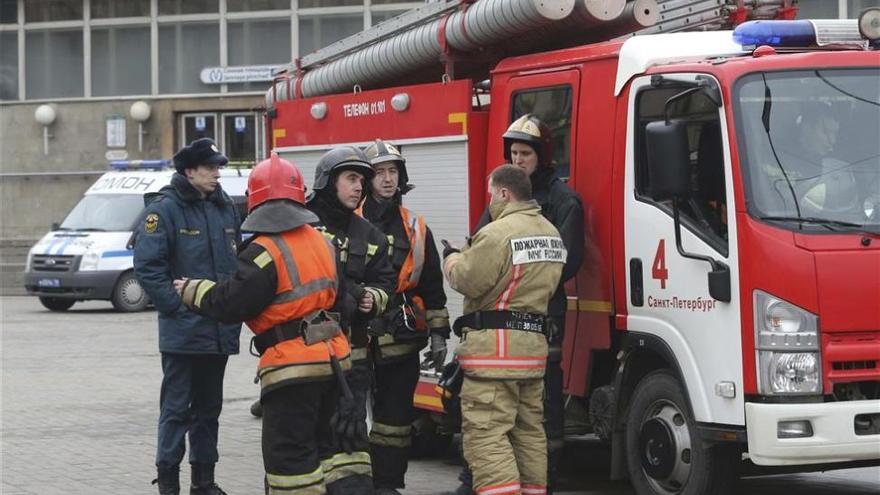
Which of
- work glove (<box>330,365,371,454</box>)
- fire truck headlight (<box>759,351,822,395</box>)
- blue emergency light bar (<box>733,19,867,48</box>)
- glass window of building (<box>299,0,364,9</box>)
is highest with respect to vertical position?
glass window of building (<box>299,0,364,9</box>)

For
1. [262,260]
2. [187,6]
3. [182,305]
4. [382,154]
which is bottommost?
[182,305]

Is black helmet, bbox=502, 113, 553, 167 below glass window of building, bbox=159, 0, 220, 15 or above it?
below

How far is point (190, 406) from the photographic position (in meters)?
8.89

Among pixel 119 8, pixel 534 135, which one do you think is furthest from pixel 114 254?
pixel 119 8

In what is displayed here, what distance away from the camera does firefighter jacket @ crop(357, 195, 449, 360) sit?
340 inches

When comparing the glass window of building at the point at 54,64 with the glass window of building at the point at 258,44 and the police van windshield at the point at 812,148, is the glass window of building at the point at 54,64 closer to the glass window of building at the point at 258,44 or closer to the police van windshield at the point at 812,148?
the glass window of building at the point at 258,44

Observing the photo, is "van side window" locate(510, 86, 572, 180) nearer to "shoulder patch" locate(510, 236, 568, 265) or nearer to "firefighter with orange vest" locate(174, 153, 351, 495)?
"shoulder patch" locate(510, 236, 568, 265)

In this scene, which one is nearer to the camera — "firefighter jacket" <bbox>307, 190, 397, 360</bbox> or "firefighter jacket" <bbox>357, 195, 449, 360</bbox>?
"firefighter jacket" <bbox>307, 190, 397, 360</bbox>

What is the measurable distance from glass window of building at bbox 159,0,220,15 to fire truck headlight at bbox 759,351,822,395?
32.5 metres

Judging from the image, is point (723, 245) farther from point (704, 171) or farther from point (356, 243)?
point (356, 243)

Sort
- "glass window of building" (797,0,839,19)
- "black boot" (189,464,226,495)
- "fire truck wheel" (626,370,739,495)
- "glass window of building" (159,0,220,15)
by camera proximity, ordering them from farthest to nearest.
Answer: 1. "glass window of building" (159,0,220,15)
2. "glass window of building" (797,0,839,19)
3. "black boot" (189,464,226,495)
4. "fire truck wheel" (626,370,739,495)

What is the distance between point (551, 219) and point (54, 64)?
33.1 meters

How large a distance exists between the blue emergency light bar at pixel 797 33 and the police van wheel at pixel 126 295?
17.3 m

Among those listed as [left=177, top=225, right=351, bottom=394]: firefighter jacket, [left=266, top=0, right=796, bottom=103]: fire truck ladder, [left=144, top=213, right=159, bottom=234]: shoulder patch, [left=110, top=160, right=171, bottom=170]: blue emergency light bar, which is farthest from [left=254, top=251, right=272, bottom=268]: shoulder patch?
[left=110, top=160, right=171, bottom=170]: blue emergency light bar
